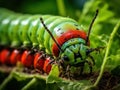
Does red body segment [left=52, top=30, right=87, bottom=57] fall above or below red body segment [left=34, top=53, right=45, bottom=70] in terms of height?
above

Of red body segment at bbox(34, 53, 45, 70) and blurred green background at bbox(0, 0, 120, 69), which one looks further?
red body segment at bbox(34, 53, 45, 70)

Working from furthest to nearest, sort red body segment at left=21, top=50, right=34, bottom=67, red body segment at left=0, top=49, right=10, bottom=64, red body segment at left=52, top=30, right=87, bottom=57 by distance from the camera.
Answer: red body segment at left=0, top=49, right=10, bottom=64, red body segment at left=21, top=50, right=34, bottom=67, red body segment at left=52, top=30, right=87, bottom=57

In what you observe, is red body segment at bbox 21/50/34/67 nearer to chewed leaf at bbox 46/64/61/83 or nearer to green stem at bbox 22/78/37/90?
green stem at bbox 22/78/37/90

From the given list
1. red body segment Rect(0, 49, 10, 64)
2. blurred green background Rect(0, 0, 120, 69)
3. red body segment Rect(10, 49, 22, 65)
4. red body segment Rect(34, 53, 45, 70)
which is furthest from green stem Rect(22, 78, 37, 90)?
red body segment Rect(0, 49, 10, 64)

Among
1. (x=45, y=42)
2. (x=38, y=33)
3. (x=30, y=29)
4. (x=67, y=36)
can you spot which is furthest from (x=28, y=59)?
(x=67, y=36)

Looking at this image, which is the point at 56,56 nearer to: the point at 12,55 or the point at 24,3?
the point at 12,55

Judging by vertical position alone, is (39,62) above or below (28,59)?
above

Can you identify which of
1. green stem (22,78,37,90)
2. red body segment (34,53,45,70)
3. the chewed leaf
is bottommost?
green stem (22,78,37,90)

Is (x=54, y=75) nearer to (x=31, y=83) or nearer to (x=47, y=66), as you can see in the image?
(x=47, y=66)

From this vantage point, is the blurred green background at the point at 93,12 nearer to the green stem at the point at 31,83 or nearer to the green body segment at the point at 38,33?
the green body segment at the point at 38,33
